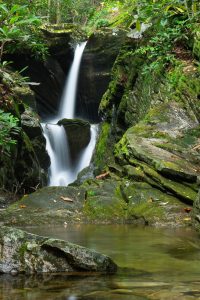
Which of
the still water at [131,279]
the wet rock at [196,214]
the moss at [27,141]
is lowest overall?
the still water at [131,279]

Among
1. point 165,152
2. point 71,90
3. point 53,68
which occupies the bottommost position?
point 165,152

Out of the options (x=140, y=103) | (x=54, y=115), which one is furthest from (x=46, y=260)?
(x=54, y=115)

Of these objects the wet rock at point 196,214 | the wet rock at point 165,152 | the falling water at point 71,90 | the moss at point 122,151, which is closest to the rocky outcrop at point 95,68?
the falling water at point 71,90

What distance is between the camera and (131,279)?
3.88m

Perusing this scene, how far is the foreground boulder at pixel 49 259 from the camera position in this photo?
420 cm

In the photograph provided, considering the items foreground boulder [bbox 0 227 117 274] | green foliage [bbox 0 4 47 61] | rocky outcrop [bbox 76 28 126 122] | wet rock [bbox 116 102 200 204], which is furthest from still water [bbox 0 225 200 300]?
rocky outcrop [bbox 76 28 126 122]

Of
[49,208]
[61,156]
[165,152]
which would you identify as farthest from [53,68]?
[49,208]

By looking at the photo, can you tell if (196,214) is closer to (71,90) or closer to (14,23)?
(14,23)

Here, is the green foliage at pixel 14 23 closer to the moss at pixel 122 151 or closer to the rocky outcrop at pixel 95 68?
the moss at pixel 122 151

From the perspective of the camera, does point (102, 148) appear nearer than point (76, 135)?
Yes

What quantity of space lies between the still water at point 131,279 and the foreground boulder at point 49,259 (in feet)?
0.41

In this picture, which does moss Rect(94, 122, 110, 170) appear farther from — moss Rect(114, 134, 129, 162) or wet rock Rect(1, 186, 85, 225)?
wet rock Rect(1, 186, 85, 225)

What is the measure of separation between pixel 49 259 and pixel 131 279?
2.69 ft

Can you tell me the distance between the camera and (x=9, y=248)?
4312mm
